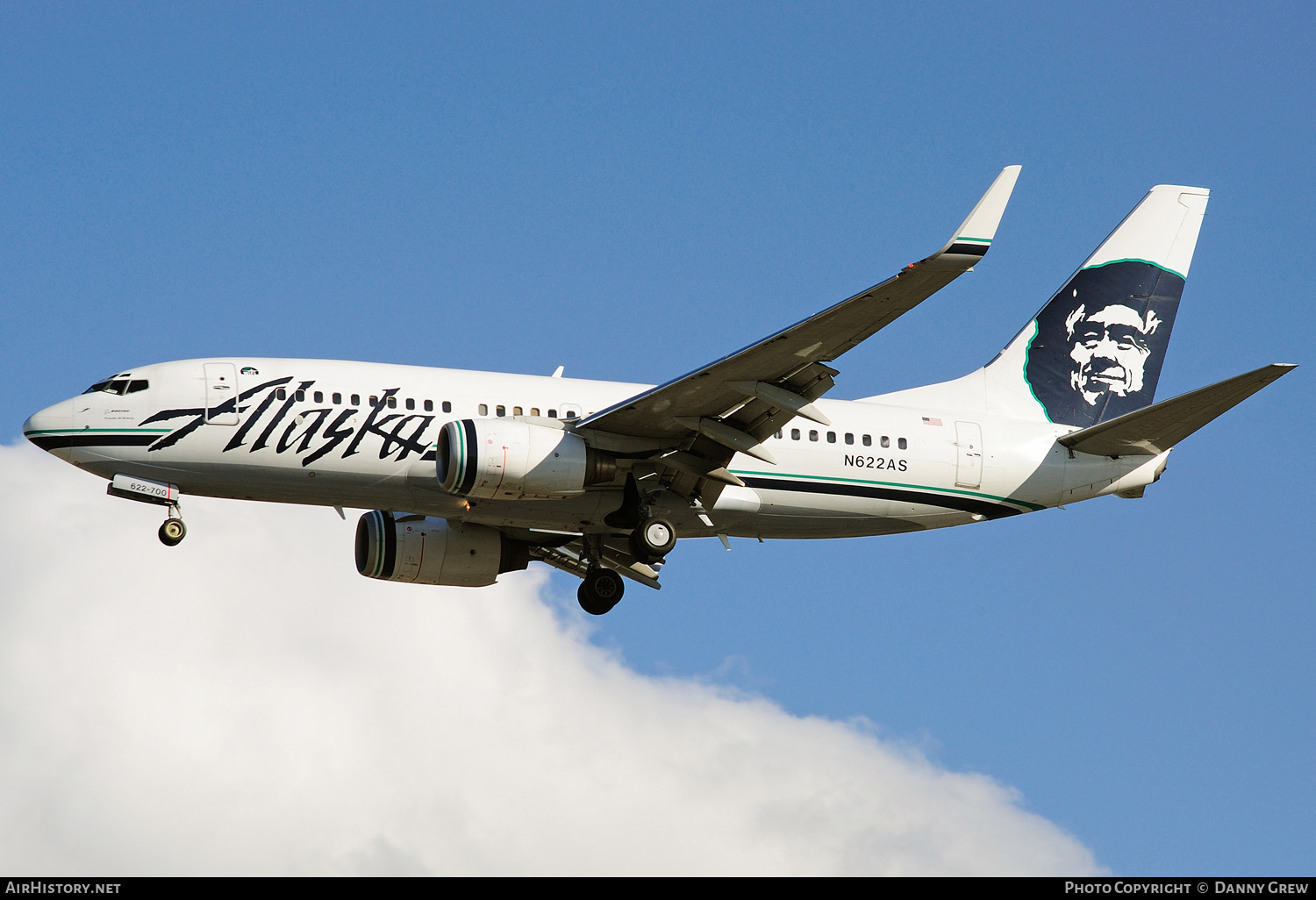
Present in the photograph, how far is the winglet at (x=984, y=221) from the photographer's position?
75.8 ft

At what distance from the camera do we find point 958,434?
33.2m

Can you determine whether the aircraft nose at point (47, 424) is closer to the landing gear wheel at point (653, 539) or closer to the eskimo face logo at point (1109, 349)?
the landing gear wheel at point (653, 539)

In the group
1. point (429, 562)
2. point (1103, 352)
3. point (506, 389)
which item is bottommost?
point (429, 562)

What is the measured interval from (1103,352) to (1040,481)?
5463 millimetres

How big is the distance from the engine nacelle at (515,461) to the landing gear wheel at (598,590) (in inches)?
208

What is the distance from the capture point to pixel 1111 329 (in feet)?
123

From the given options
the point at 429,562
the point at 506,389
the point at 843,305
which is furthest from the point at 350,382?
the point at 843,305

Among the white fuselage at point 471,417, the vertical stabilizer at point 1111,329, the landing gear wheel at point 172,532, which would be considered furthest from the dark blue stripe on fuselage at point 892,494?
the landing gear wheel at point 172,532

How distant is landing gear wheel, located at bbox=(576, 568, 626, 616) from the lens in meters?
34.1

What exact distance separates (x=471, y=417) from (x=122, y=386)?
22.4 ft

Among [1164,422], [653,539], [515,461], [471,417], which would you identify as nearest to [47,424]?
[471,417]

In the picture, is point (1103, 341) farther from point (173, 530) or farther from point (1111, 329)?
point (173, 530)
